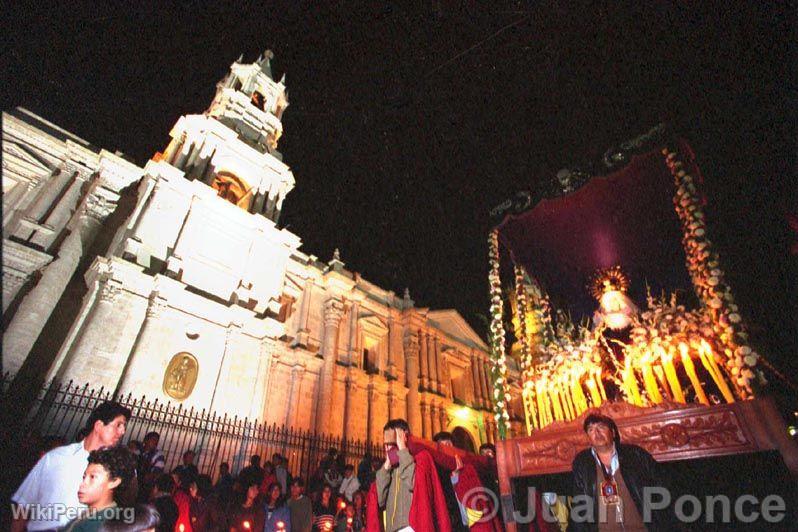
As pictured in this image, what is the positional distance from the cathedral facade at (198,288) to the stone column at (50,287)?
0.04 m

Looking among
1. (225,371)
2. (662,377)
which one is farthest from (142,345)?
(662,377)

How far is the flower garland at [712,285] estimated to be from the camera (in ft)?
14.8

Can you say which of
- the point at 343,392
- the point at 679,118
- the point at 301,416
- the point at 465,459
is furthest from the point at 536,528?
the point at 343,392

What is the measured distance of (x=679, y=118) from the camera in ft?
19.7

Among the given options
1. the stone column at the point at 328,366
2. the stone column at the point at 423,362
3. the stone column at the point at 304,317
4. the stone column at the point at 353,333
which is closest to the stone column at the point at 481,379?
the stone column at the point at 423,362

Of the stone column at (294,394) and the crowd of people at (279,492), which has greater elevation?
the stone column at (294,394)

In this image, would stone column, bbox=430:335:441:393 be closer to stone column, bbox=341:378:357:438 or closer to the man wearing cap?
stone column, bbox=341:378:357:438

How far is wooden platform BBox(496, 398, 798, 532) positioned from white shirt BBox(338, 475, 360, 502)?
17.6ft

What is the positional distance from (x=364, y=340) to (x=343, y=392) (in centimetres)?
374

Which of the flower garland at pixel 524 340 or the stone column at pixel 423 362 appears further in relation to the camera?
the stone column at pixel 423 362

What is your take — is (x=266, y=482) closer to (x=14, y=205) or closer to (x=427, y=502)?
(x=427, y=502)

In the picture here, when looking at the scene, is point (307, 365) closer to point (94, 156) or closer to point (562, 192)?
point (94, 156)

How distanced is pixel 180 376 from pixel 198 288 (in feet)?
9.87

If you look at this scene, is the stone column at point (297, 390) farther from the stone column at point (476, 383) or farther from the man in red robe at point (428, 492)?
the stone column at point (476, 383)
